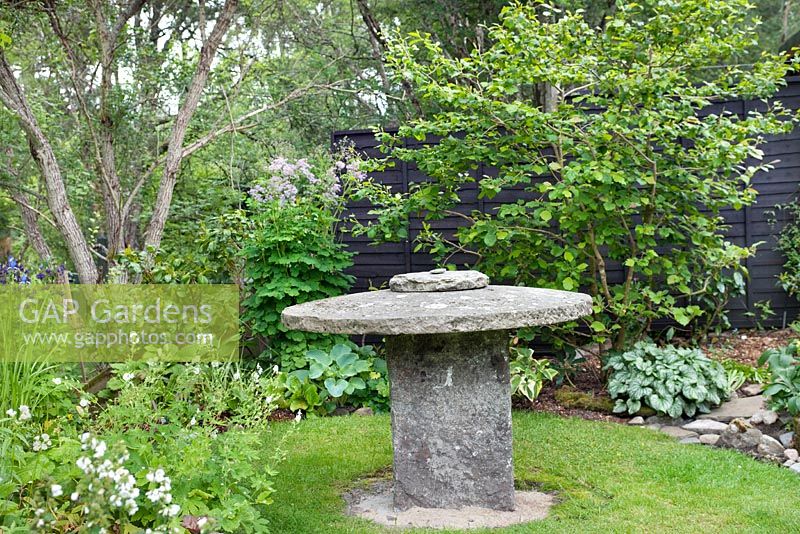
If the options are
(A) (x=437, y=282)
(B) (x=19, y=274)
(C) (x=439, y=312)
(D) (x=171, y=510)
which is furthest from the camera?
(B) (x=19, y=274)

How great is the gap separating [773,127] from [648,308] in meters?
1.47

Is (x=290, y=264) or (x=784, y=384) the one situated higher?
(x=290, y=264)

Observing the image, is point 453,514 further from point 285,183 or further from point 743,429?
point 285,183

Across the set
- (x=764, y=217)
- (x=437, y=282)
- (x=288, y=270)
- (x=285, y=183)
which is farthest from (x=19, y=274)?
(x=764, y=217)

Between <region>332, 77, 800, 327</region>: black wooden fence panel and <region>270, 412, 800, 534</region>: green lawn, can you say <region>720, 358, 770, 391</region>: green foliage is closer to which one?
<region>332, 77, 800, 327</region>: black wooden fence panel

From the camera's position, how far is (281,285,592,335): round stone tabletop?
9.68 ft

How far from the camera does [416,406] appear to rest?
331cm

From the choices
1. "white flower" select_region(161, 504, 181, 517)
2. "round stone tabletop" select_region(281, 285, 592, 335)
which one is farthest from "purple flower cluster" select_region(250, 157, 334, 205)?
"white flower" select_region(161, 504, 181, 517)

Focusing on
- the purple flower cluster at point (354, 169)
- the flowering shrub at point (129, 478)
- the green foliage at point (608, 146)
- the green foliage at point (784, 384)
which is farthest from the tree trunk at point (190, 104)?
the green foliage at point (784, 384)

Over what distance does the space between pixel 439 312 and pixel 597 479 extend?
141cm

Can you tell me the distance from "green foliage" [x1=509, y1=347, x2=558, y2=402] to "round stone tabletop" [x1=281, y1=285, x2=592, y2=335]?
1706 mm

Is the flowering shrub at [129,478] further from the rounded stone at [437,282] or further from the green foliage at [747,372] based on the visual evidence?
the green foliage at [747,372]

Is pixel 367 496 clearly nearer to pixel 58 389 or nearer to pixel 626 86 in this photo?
pixel 58 389

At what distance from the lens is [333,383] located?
17.5 feet
